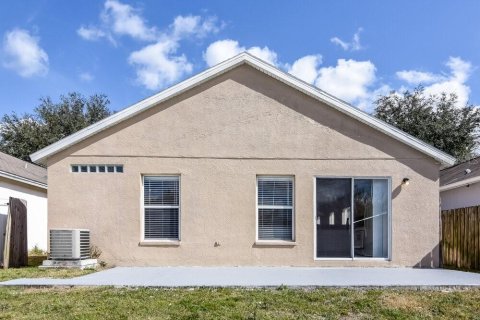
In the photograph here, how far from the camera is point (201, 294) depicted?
7.75 meters

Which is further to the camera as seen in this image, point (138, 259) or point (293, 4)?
point (293, 4)

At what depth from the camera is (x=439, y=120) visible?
101ft

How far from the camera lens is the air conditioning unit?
36.1ft

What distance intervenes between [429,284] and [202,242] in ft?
18.6

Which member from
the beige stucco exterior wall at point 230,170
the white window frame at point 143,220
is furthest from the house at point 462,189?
the white window frame at point 143,220

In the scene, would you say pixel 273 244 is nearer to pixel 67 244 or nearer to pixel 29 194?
pixel 67 244

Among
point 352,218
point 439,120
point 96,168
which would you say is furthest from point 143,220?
point 439,120

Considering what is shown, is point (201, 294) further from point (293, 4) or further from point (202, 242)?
→ point (293, 4)

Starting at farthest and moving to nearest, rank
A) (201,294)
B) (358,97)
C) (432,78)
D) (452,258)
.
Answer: (358,97) → (432,78) → (452,258) → (201,294)

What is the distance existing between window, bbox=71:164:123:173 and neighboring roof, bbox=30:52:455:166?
2.13 feet

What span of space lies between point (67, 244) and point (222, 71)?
6086 mm

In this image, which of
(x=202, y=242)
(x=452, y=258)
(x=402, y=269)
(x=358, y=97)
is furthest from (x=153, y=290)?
(x=358, y=97)

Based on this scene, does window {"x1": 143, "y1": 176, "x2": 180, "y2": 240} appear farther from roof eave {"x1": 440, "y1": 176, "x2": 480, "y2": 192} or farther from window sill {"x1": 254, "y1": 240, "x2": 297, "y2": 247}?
roof eave {"x1": 440, "y1": 176, "x2": 480, "y2": 192}

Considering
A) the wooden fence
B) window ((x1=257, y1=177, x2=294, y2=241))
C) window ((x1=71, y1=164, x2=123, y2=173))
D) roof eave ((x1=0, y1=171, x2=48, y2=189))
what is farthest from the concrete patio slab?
roof eave ((x1=0, y1=171, x2=48, y2=189))
